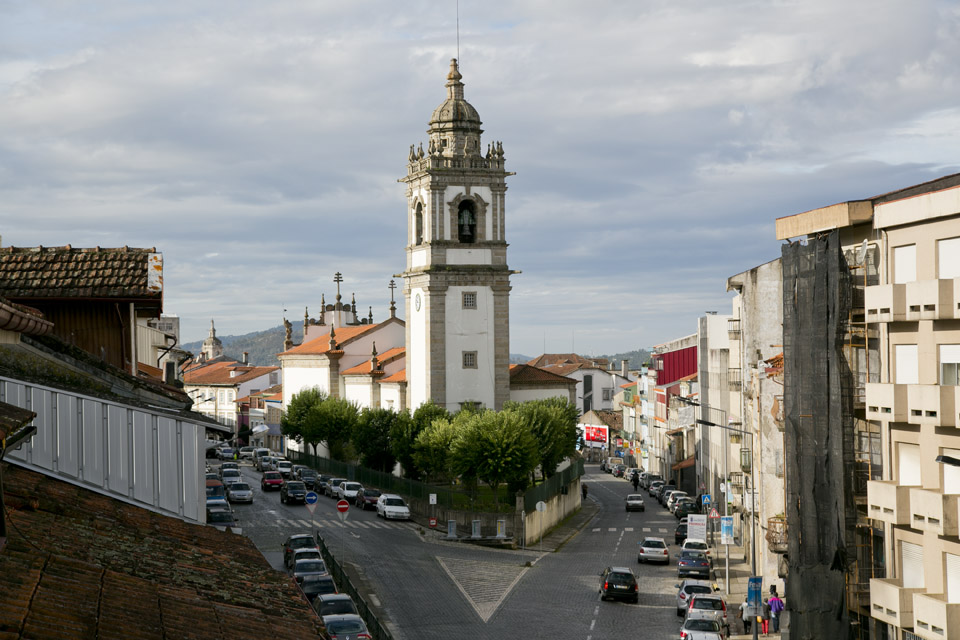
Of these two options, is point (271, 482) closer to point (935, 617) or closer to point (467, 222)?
point (467, 222)

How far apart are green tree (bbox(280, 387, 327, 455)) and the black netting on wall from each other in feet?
232

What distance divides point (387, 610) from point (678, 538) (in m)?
28.8

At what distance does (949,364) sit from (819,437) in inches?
313

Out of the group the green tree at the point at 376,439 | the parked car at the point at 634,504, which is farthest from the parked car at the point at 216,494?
the parked car at the point at 634,504

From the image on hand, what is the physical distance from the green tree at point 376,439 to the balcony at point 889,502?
61614mm

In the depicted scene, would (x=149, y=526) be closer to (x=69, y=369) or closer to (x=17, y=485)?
(x=17, y=485)

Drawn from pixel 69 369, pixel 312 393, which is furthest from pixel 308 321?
pixel 69 369

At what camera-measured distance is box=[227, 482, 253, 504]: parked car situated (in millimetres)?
77938

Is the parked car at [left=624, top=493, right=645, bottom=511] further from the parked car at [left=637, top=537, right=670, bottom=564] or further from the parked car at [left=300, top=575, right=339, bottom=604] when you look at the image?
the parked car at [left=300, top=575, right=339, bottom=604]

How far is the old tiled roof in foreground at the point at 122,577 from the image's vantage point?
8.99 m

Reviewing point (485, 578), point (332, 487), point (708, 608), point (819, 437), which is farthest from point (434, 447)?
point (819, 437)

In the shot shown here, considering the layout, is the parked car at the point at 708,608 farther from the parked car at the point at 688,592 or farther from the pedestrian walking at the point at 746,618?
the parked car at the point at 688,592

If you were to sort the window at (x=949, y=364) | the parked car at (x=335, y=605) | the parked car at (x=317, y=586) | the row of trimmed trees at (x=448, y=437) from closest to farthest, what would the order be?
the window at (x=949, y=364) < the parked car at (x=335, y=605) < the parked car at (x=317, y=586) < the row of trimmed trees at (x=448, y=437)

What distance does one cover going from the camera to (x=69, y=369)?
18719mm
